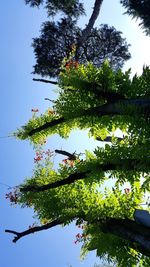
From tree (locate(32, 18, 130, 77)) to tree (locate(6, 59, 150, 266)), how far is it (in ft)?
20.0

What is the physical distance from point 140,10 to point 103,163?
25.2 feet

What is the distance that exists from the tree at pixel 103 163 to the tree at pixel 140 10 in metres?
4.60

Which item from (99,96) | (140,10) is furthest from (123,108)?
(140,10)

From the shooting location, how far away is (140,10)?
14.0m

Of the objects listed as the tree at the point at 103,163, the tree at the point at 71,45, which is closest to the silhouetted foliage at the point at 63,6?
the tree at the point at 71,45

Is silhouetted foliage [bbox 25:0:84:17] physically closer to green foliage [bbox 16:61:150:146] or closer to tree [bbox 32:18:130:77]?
tree [bbox 32:18:130:77]

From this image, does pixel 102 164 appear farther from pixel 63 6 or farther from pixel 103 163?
pixel 63 6

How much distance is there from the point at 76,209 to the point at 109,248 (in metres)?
1.36

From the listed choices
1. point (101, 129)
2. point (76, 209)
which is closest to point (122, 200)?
point (76, 209)

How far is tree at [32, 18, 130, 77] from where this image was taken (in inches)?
711

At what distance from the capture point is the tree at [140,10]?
45.0 ft

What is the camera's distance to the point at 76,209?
1066cm

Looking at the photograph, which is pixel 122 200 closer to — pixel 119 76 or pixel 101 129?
pixel 101 129

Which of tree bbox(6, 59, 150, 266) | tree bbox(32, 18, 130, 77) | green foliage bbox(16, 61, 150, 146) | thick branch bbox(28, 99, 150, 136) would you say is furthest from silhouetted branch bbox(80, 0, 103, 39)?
thick branch bbox(28, 99, 150, 136)
